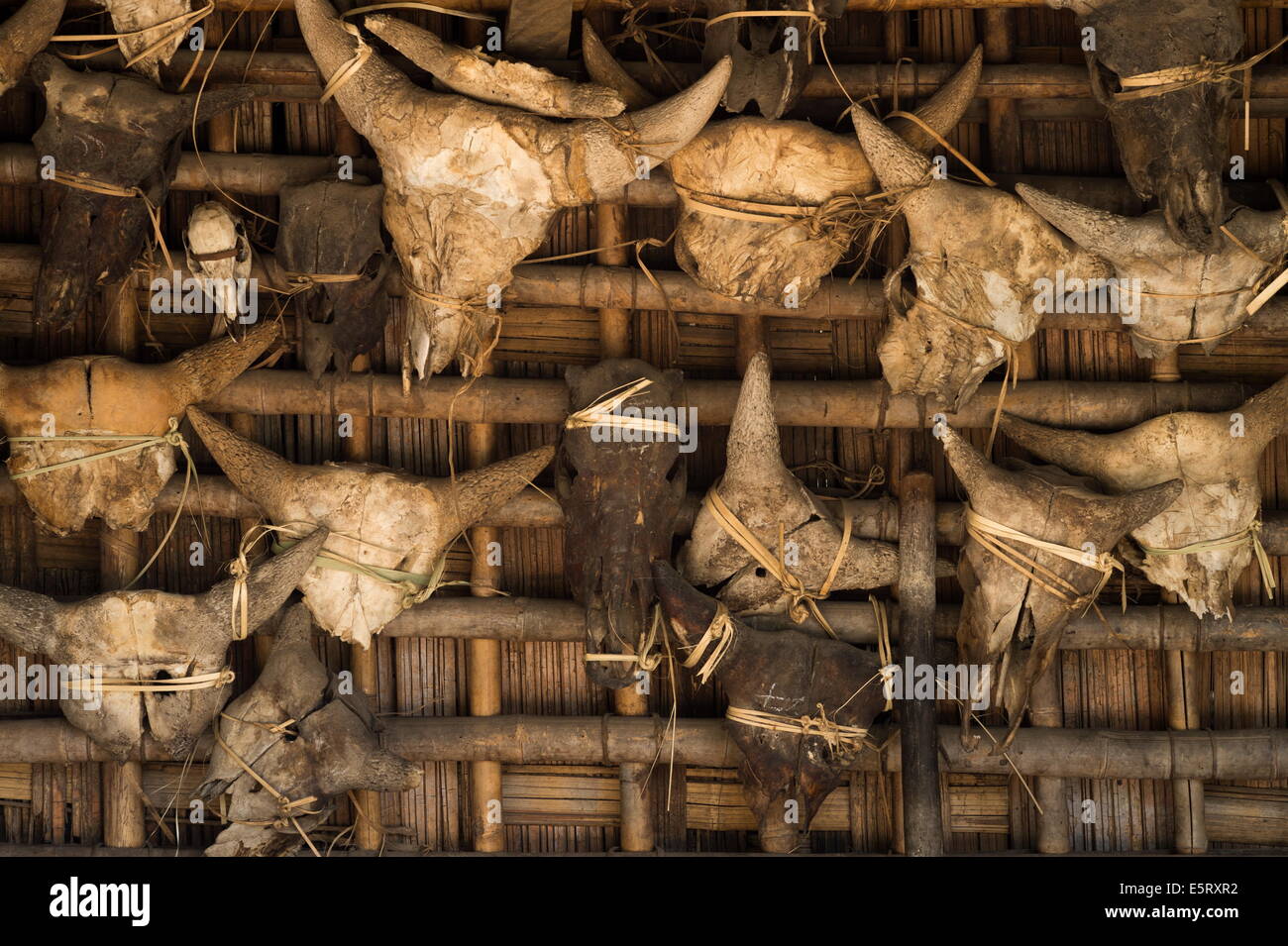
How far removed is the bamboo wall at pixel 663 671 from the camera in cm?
393

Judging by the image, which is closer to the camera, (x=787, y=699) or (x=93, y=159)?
(x=93, y=159)

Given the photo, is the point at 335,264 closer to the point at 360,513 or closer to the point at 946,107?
the point at 360,513

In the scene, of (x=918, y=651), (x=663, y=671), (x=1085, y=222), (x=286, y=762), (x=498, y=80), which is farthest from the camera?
(x=663, y=671)

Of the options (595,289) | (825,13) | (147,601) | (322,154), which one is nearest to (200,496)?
(147,601)

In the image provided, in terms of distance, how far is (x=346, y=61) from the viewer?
3461 millimetres

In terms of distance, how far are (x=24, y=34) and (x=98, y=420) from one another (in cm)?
106

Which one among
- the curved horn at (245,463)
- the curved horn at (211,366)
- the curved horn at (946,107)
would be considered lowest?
the curved horn at (245,463)

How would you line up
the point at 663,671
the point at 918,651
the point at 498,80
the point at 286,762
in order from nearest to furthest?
the point at 498,80 → the point at 286,762 → the point at 918,651 → the point at 663,671

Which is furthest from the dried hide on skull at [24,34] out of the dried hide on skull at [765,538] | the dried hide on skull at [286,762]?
the dried hide on skull at [765,538]

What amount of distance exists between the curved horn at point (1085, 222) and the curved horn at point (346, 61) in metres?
1.67

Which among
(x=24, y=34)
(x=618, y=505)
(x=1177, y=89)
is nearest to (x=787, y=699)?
(x=618, y=505)

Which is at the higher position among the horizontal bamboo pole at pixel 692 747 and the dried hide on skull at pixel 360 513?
the dried hide on skull at pixel 360 513

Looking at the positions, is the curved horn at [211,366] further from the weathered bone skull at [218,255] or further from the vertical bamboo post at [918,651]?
the vertical bamboo post at [918,651]

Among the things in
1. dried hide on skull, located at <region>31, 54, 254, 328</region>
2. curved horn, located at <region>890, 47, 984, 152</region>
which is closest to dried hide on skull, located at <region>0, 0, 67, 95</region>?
dried hide on skull, located at <region>31, 54, 254, 328</region>
